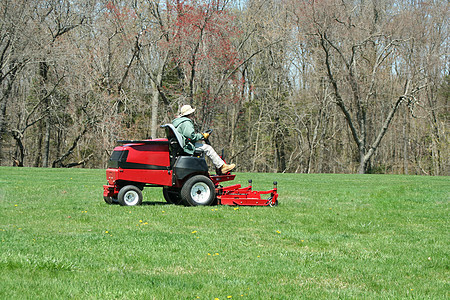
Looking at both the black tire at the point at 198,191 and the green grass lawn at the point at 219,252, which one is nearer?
the green grass lawn at the point at 219,252

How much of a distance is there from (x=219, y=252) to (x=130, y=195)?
4.69m

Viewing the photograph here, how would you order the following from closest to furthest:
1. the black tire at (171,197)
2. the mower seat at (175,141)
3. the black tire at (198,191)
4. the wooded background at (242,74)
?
the mower seat at (175,141) < the black tire at (198,191) < the black tire at (171,197) < the wooded background at (242,74)

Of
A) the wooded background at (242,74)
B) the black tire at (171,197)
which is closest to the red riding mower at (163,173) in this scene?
the black tire at (171,197)

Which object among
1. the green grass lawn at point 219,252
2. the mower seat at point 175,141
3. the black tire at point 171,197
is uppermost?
the mower seat at point 175,141

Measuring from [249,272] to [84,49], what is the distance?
1272 inches

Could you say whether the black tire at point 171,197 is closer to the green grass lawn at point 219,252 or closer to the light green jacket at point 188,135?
the green grass lawn at point 219,252

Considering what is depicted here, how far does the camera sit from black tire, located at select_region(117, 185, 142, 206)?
1020 centimetres

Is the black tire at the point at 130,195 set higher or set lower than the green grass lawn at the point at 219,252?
higher

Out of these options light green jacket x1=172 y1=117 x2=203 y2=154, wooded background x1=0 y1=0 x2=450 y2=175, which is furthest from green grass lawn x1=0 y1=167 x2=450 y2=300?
wooded background x1=0 y1=0 x2=450 y2=175

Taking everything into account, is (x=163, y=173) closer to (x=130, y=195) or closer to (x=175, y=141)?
(x=175, y=141)

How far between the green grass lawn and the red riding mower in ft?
1.19

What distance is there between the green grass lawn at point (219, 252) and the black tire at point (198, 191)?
1.13 feet

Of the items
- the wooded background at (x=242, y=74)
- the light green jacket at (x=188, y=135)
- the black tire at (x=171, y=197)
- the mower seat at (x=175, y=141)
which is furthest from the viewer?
the wooded background at (x=242, y=74)

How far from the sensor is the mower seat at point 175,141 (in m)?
9.98
